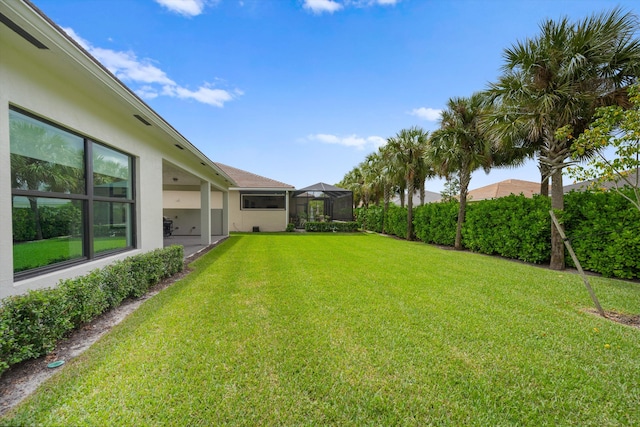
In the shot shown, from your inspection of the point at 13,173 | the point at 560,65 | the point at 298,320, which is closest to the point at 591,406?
the point at 298,320

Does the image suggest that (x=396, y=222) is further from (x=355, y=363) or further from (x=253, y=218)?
(x=355, y=363)

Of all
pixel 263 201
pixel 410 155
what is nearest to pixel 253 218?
pixel 263 201

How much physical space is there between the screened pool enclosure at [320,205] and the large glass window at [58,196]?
1683 cm

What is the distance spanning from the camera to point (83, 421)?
2020mm

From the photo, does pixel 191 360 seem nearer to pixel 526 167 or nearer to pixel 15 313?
pixel 15 313

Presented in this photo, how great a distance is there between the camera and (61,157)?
3.92m

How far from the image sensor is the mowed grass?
2148 millimetres

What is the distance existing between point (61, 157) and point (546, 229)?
1145 centimetres

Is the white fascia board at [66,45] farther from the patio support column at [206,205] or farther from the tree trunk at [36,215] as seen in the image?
the patio support column at [206,205]

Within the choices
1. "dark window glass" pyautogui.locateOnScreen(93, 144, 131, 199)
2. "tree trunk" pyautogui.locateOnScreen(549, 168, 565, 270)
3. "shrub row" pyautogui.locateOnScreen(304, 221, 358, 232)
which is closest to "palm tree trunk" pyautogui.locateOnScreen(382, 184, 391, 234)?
"shrub row" pyautogui.locateOnScreen(304, 221, 358, 232)

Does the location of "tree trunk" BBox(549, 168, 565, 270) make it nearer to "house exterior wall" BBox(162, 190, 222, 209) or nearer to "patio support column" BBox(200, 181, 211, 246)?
"patio support column" BBox(200, 181, 211, 246)

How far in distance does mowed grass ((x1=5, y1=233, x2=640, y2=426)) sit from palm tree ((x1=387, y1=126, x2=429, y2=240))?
10.6 meters

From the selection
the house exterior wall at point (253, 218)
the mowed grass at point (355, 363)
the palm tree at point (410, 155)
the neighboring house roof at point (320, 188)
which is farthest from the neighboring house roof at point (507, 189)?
the mowed grass at point (355, 363)

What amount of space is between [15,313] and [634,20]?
40.1 feet
